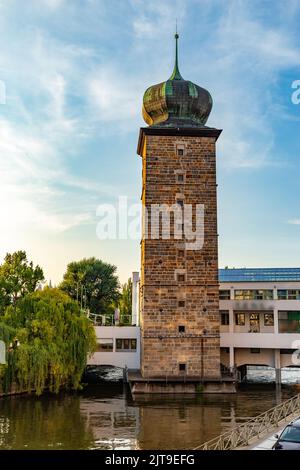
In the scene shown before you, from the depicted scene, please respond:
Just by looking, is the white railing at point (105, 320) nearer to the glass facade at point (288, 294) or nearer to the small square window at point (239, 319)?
the small square window at point (239, 319)

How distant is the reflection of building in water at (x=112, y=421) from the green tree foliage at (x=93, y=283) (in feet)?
98.5

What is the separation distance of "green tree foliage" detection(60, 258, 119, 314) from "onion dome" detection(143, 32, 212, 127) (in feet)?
92.3

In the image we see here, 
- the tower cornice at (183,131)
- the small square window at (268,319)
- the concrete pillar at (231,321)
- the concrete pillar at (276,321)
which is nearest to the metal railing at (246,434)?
the concrete pillar at (276,321)

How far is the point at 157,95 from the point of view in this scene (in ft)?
127

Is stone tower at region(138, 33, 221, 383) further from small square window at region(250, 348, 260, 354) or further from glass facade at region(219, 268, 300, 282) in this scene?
glass facade at region(219, 268, 300, 282)

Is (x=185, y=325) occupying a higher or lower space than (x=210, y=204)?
lower

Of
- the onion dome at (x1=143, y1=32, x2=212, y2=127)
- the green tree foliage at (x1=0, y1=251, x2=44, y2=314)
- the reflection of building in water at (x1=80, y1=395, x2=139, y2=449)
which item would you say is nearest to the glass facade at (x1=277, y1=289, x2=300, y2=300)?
the onion dome at (x1=143, y1=32, x2=212, y2=127)

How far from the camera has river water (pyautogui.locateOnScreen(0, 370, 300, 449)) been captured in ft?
70.4

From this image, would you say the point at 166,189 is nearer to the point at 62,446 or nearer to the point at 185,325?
the point at 185,325

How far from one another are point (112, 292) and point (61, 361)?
106 ft

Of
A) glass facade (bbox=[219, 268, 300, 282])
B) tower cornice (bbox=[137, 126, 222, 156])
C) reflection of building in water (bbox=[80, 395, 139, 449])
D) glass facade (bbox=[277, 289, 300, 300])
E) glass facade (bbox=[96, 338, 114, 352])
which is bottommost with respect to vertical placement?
reflection of building in water (bbox=[80, 395, 139, 449])

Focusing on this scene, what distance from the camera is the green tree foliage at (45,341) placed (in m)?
30.3

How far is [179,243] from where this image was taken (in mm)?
36500
